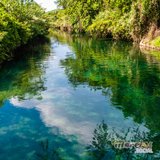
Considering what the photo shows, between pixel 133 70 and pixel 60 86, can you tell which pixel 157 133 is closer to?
pixel 60 86

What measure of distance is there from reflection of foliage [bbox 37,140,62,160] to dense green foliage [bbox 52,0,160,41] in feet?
163

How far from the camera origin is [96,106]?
28.1 metres

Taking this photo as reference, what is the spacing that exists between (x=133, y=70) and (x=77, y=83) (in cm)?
905

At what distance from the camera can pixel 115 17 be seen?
93438mm

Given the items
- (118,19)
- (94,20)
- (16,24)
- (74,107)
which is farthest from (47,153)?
(94,20)

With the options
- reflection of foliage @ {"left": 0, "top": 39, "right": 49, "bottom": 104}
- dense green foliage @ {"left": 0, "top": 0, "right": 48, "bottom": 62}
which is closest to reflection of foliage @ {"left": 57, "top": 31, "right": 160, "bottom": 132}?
reflection of foliage @ {"left": 0, "top": 39, "right": 49, "bottom": 104}

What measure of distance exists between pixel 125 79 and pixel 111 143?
17.9 m

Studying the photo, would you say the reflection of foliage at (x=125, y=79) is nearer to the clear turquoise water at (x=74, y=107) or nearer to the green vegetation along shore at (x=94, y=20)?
the clear turquoise water at (x=74, y=107)

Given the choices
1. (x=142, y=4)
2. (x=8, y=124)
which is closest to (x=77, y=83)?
(x=8, y=124)

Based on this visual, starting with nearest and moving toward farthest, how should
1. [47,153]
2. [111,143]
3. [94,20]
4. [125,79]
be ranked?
[47,153], [111,143], [125,79], [94,20]

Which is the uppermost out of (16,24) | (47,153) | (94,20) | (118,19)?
(16,24)

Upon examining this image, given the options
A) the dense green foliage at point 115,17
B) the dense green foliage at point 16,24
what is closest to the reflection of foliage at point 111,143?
the dense green foliage at point 16,24

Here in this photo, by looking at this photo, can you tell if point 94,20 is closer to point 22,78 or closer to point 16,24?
point 16,24

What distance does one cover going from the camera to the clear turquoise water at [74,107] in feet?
66.2
